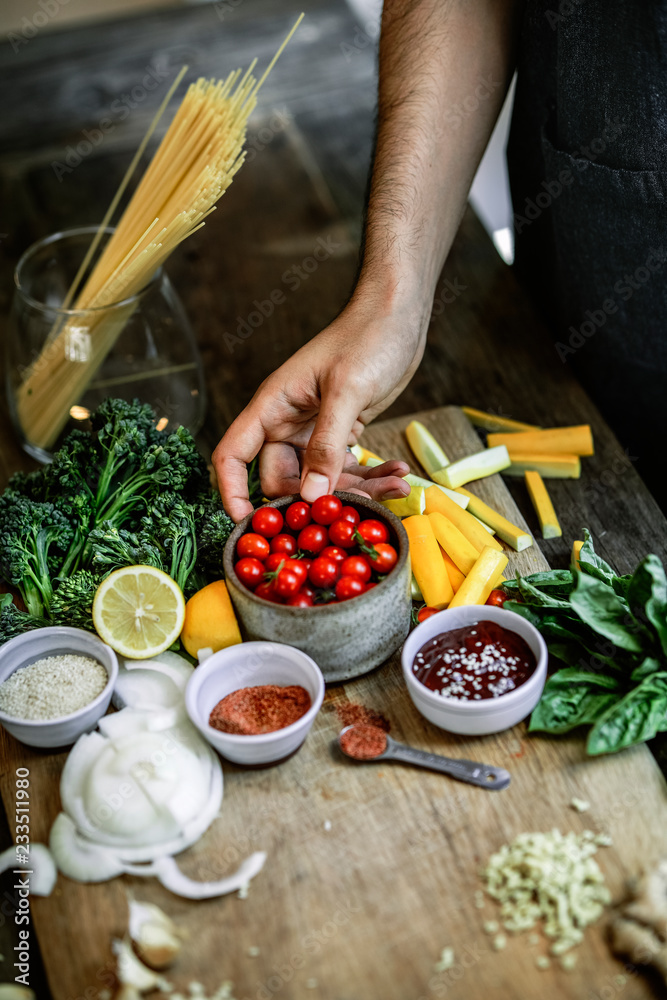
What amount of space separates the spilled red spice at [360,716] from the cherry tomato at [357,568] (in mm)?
250

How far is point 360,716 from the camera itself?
165 centimetres

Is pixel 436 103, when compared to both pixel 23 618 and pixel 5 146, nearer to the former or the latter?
pixel 23 618

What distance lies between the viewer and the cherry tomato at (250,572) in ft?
5.35

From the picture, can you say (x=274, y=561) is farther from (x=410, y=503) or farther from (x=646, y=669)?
(x=646, y=669)

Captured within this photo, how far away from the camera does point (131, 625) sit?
5.55ft

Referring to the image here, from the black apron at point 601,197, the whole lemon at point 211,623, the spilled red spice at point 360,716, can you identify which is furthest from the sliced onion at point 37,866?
the black apron at point 601,197

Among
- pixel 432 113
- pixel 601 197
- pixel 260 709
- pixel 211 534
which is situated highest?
pixel 432 113

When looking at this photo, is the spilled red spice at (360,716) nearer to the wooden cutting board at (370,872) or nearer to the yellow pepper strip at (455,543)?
the wooden cutting board at (370,872)

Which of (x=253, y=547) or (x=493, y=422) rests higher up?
(x=253, y=547)

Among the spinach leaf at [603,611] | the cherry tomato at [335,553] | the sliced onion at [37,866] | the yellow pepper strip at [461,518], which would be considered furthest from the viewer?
the yellow pepper strip at [461,518]

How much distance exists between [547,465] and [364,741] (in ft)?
2.89

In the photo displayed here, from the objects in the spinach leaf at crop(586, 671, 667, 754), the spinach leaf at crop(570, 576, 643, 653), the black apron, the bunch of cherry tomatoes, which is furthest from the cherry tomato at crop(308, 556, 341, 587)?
the black apron

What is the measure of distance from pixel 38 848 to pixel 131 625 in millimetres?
422

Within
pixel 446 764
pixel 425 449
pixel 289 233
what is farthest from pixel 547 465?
pixel 289 233
